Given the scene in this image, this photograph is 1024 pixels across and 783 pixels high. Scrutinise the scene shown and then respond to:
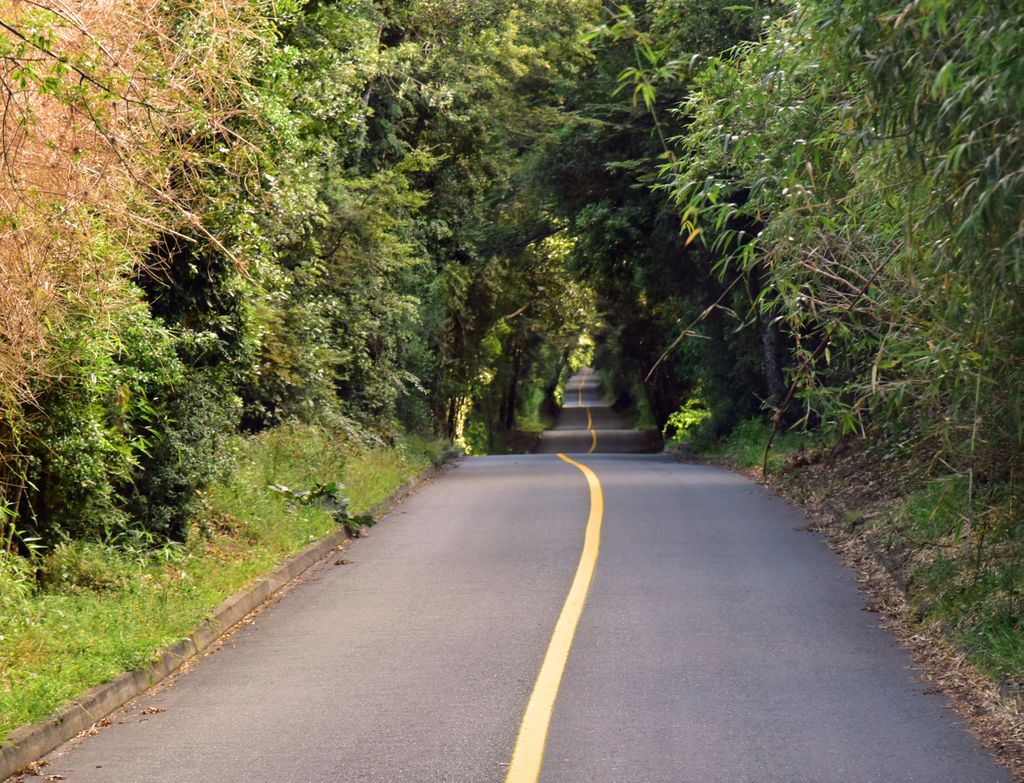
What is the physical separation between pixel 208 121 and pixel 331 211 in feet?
36.4

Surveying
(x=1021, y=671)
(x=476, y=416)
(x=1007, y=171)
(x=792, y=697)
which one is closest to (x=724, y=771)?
(x=792, y=697)

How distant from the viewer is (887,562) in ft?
38.5

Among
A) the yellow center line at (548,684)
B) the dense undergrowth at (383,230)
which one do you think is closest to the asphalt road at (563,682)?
the yellow center line at (548,684)

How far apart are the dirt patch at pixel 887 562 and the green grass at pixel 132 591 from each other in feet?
17.6

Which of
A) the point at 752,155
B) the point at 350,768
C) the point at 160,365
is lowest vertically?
the point at 350,768

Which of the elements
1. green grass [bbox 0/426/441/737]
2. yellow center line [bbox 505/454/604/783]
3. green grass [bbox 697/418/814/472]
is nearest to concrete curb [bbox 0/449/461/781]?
green grass [bbox 0/426/441/737]

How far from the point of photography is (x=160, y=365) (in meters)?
10.8

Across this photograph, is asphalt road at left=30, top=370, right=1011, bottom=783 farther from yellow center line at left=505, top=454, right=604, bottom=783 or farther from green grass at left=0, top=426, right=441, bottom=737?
green grass at left=0, top=426, right=441, bottom=737

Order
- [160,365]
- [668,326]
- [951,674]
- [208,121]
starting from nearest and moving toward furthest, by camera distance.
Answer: [951,674] < [208,121] < [160,365] < [668,326]

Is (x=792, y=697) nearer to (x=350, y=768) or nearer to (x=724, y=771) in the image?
(x=724, y=771)

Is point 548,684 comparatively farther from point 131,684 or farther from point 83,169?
point 83,169

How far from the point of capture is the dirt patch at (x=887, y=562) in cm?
686

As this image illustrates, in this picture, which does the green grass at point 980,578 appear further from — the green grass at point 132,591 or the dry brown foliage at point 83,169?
the dry brown foliage at point 83,169

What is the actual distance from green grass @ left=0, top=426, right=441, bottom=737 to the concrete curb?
0.08 meters
